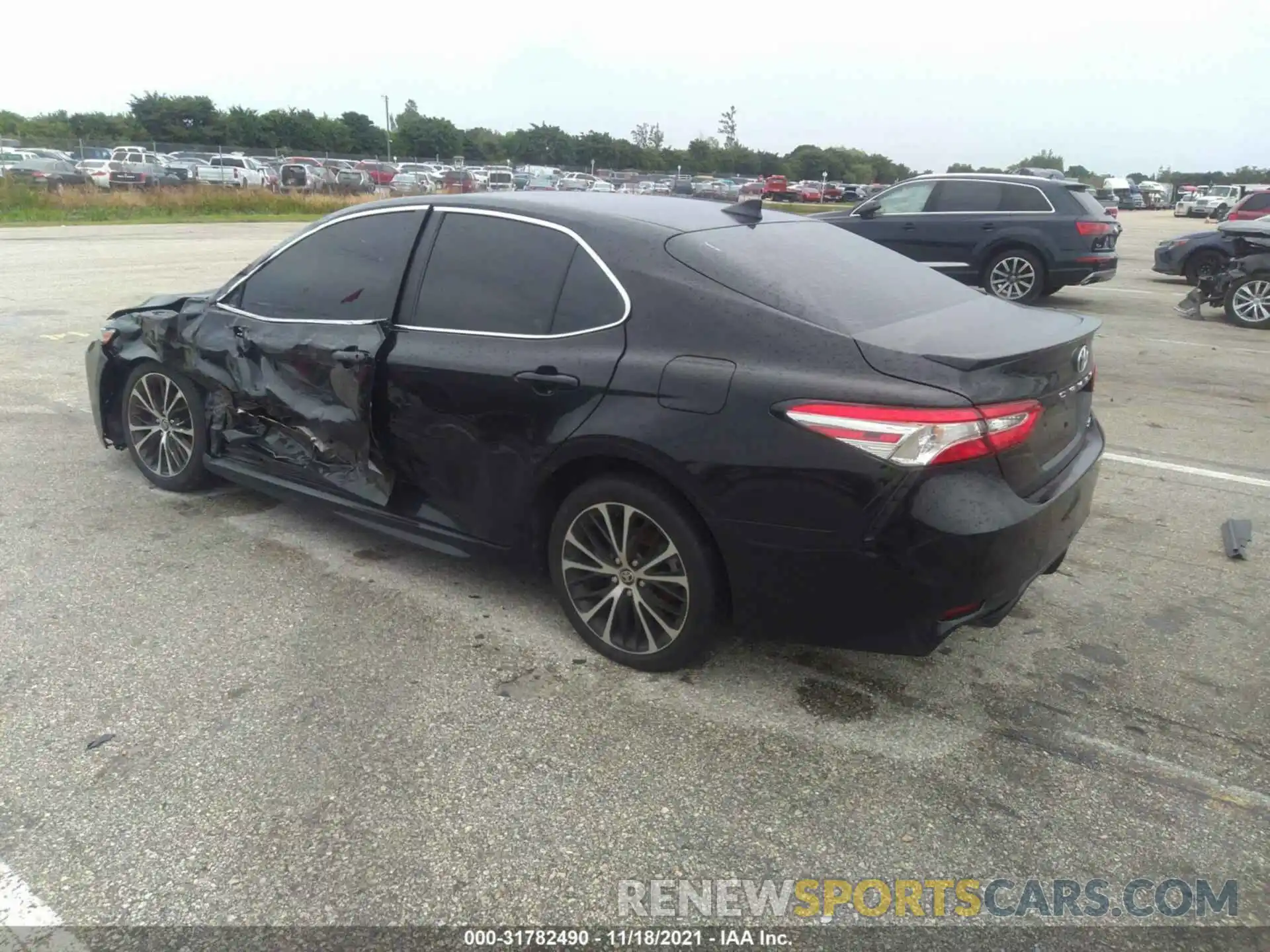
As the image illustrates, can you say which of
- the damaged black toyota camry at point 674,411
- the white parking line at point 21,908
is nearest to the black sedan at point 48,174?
the damaged black toyota camry at point 674,411

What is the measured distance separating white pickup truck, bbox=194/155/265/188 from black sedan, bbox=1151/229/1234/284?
106ft

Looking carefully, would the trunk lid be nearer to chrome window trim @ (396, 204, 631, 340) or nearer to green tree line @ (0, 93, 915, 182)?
chrome window trim @ (396, 204, 631, 340)

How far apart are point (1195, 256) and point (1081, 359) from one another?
14.0m

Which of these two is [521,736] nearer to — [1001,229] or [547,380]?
[547,380]

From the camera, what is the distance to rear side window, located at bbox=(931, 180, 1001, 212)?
12375 mm

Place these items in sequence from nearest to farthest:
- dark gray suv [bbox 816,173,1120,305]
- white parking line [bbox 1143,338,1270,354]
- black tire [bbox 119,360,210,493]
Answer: black tire [bbox 119,360,210,493] → white parking line [bbox 1143,338,1270,354] → dark gray suv [bbox 816,173,1120,305]

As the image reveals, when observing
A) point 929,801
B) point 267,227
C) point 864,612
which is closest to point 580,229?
point 864,612

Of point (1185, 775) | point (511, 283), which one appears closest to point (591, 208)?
point (511, 283)

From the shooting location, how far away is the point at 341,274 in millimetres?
4266

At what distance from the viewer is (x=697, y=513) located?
319 cm

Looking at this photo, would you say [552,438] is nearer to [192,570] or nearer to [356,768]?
[356,768]

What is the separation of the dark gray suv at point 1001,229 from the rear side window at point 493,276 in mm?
9331

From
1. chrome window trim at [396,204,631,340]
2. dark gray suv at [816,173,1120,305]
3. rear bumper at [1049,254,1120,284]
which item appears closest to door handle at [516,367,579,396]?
chrome window trim at [396,204,631,340]

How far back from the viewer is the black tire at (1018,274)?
1224cm
